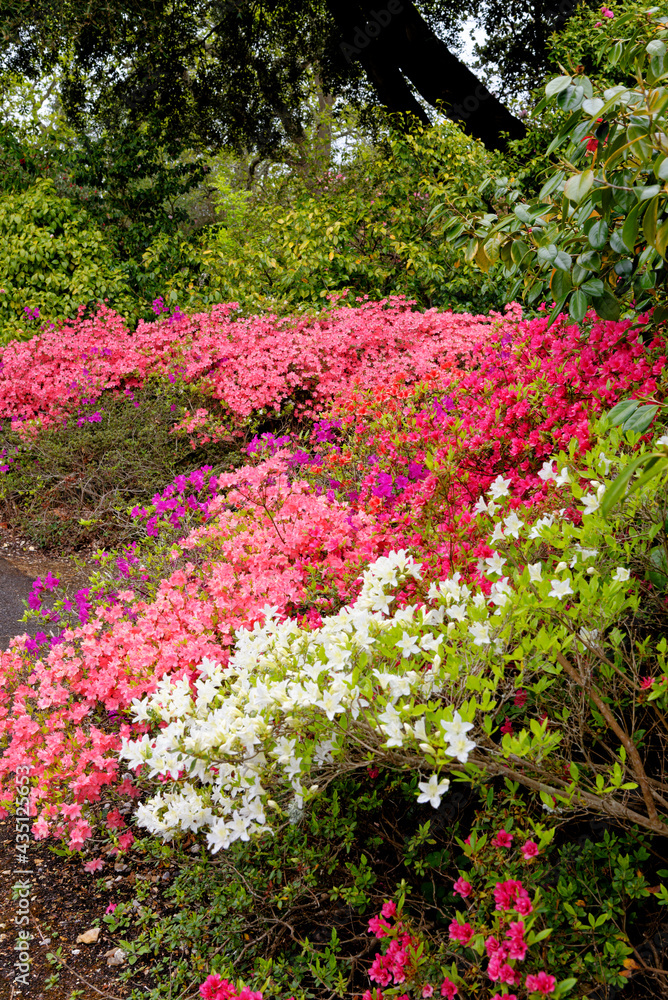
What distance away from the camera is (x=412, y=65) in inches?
372

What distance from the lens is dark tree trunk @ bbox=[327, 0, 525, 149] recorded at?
9203 mm

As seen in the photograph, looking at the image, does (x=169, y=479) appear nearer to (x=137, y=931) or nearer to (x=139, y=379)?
(x=139, y=379)

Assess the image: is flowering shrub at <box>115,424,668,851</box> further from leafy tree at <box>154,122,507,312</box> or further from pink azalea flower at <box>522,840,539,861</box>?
leafy tree at <box>154,122,507,312</box>

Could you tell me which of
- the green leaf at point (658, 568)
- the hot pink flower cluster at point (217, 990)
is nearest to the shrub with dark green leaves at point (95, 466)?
the hot pink flower cluster at point (217, 990)

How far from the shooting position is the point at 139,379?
21.8 ft

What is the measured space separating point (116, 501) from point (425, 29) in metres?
7.86

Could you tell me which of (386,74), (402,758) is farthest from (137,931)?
(386,74)

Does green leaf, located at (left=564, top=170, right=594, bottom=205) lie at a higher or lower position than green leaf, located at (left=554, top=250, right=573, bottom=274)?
higher

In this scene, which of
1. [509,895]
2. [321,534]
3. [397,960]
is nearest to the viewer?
[509,895]

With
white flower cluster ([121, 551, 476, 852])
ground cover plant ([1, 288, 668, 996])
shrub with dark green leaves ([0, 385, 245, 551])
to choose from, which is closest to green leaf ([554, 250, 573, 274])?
ground cover plant ([1, 288, 668, 996])

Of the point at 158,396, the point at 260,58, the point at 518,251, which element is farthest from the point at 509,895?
the point at 260,58

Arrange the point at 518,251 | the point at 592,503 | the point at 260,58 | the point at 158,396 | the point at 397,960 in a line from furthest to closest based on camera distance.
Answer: the point at 260,58 → the point at 158,396 → the point at 518,251 → the point at 592,503 → the point at 397,960

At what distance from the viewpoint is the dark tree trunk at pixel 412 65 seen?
362 inches

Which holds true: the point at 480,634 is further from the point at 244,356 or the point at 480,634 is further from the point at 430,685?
the point at 244,356
